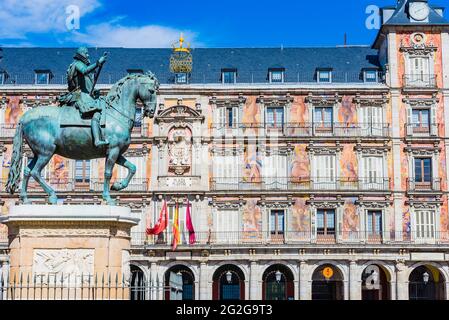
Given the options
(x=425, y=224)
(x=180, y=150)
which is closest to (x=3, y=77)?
(x=180, y=150)

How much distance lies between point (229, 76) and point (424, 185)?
1412 cm

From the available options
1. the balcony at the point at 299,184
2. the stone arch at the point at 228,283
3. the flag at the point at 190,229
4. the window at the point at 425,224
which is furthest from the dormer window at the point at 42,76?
the window at the point at 425,224

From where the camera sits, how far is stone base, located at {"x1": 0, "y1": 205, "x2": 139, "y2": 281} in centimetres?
1430

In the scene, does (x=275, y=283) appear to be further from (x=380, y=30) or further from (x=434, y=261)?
(x=380, y=30)

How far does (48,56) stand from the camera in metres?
52.4

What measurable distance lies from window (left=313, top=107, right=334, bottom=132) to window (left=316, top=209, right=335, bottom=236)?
5.28 metres

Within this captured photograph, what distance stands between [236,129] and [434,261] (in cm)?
1444

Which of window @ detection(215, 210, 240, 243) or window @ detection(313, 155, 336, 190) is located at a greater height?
window @ detection(313, 155, 336, 190)

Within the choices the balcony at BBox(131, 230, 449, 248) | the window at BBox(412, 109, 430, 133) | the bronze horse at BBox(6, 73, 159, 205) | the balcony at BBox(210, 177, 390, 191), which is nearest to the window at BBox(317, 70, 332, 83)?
the window at BBox(412, 109, 430, 133)

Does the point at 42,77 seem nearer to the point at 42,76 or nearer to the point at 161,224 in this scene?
the point at 42,76

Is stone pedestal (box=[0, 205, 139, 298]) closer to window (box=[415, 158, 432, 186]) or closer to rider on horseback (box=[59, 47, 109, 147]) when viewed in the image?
rider on horseback (box=[59, 47, 109, 147])

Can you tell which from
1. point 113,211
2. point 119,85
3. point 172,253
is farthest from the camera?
point 172,253

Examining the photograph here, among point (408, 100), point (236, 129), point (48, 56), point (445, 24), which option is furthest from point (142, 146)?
point (445, 24)

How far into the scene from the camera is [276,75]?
5009 centimetres
